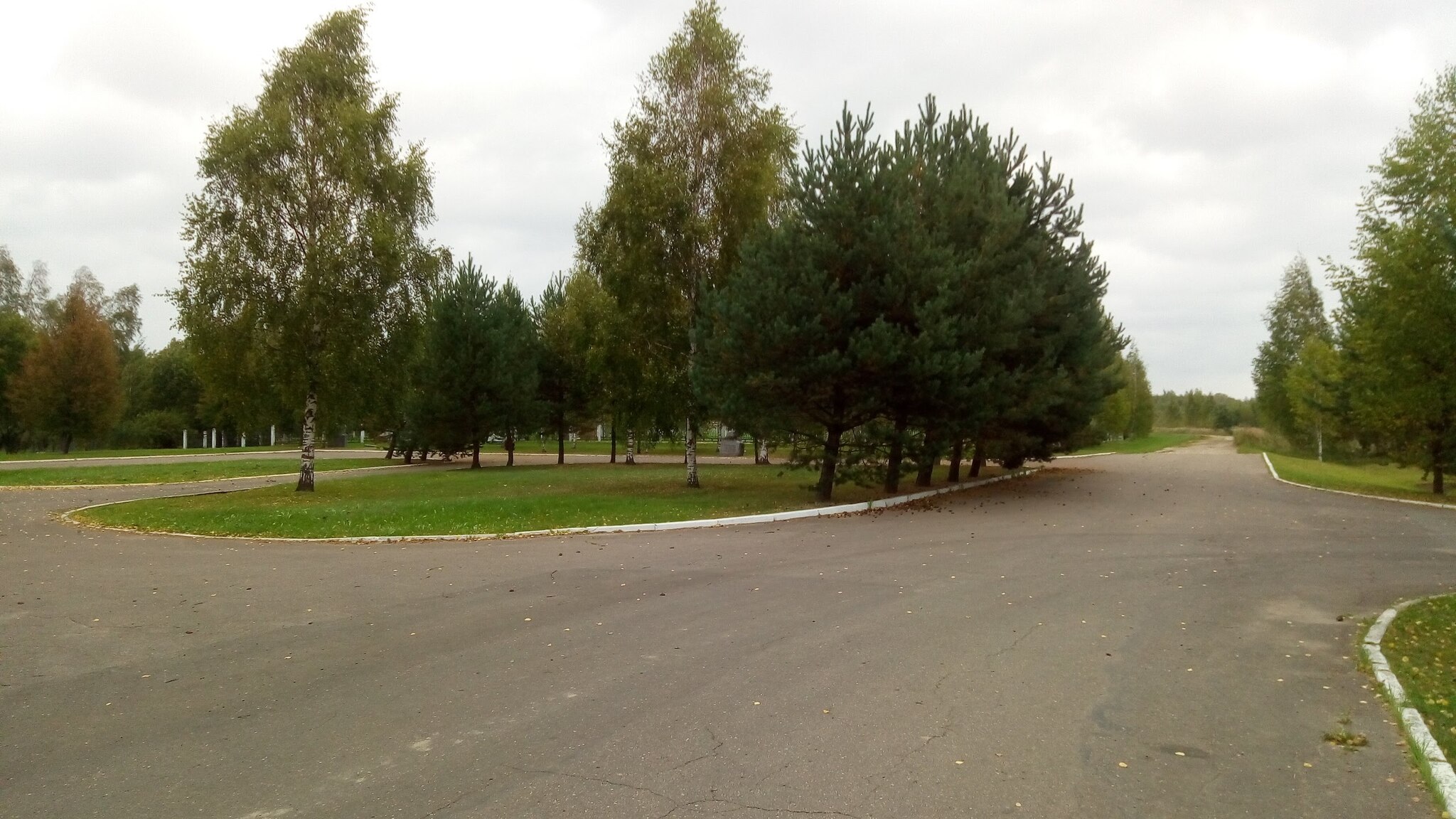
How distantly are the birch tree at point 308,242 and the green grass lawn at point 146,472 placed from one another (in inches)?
299

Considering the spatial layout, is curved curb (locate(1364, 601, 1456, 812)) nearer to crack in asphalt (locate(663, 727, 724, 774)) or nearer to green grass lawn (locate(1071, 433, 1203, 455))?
crack in asphalt (locate(663, 727, 724, 774))

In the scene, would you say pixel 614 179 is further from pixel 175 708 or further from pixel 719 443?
pixel 719 443

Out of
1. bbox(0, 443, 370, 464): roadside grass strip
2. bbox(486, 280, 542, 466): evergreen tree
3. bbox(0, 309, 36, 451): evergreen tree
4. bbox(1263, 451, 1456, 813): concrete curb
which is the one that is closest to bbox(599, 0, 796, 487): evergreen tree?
bbox(486, 280, 542, 466): evergreen tree

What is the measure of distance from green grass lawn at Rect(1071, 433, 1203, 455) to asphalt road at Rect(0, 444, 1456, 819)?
170ft

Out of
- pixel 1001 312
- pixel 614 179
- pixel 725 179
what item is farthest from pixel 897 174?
pixel 614 179

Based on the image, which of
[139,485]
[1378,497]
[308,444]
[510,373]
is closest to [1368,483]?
[1378,497]

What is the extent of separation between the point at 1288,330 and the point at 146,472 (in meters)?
71.6

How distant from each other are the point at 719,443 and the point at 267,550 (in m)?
45.0

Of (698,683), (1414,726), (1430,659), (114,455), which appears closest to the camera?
(1414,726)

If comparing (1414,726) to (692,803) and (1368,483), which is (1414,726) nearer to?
(692,803)

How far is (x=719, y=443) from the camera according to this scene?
58.3 meters

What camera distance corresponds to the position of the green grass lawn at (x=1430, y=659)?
556cm

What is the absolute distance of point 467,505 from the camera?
19.7 metres

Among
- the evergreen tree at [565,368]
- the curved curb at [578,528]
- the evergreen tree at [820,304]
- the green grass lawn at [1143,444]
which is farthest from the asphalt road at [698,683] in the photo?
the green grass lawn at [1143,444]
